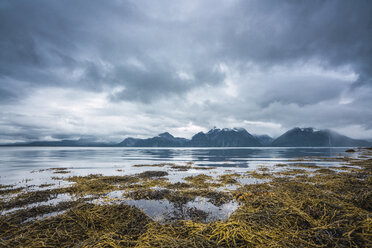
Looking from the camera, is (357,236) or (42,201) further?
(42,201)

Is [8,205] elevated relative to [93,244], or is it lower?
lower

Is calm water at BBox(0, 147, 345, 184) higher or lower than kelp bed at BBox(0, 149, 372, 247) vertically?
lower

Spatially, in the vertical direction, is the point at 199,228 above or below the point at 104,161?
above

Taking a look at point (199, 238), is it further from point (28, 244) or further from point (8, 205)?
point (8, 205)

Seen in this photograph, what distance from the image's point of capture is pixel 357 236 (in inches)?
139

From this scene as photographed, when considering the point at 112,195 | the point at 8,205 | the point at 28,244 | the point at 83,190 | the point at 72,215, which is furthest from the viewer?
the point at 83,190

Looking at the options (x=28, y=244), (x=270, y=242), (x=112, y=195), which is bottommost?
(x=112, y=195)

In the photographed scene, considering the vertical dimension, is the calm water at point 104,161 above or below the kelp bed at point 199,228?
below

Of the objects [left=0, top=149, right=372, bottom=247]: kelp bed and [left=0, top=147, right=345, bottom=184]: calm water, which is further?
[left=0, top=147, right=345, bottom=184]: calm water

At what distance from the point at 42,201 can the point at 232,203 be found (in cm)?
967

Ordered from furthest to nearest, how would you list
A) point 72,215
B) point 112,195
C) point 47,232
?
1. point 112,195
2. point 72,215
3. point 47,232

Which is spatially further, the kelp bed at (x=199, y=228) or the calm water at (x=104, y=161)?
the calm water at (x=104, y=161)

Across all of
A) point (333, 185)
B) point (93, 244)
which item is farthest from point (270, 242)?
point (333, 185)

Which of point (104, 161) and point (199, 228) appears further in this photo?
point (104, 161)
